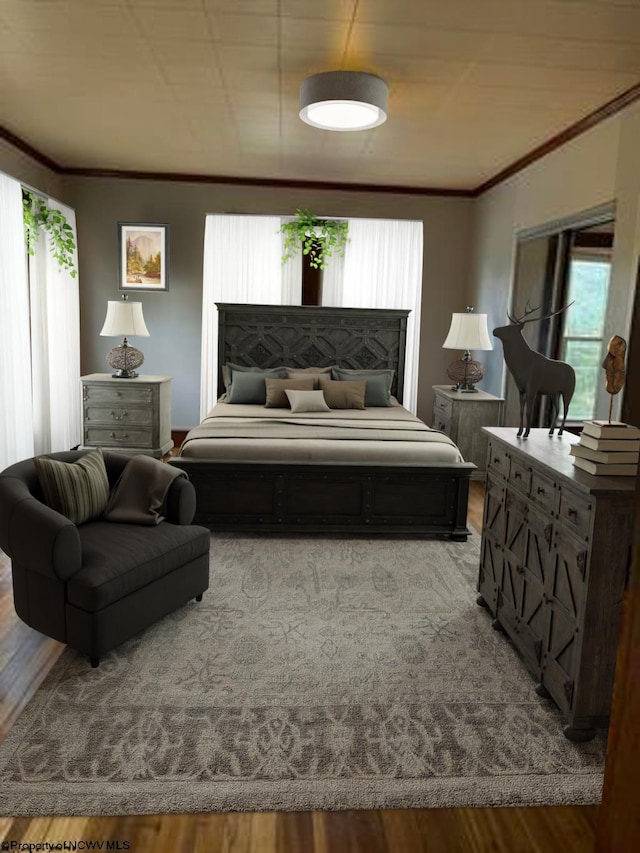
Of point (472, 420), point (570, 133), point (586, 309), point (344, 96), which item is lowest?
point (472, 420)

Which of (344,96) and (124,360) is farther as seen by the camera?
(124,360)

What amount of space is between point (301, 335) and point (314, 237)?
1169 millimetres

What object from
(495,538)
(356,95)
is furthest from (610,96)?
(495,538)

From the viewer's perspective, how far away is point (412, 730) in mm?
2418

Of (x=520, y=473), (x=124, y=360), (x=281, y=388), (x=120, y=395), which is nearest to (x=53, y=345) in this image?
(x=124, y=360)

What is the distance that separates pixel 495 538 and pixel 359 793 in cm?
156

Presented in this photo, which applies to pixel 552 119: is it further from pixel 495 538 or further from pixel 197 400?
pixel 197 400

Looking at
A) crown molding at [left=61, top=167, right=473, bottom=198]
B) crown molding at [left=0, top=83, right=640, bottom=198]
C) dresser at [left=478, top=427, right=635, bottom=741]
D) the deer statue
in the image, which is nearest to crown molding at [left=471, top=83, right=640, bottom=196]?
crown molding at [left=0, top=83, right=640, bottom=198]

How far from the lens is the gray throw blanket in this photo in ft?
10.6

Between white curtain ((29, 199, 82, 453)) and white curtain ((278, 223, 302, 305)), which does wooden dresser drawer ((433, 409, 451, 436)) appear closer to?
white curtain ((278, 223, 302, 305))

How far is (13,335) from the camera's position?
5297 millimetres

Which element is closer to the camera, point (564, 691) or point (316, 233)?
point (564, 691)

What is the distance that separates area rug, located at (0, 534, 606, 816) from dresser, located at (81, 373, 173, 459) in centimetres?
322

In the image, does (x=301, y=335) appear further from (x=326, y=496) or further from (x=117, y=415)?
(x=326, y=496)
